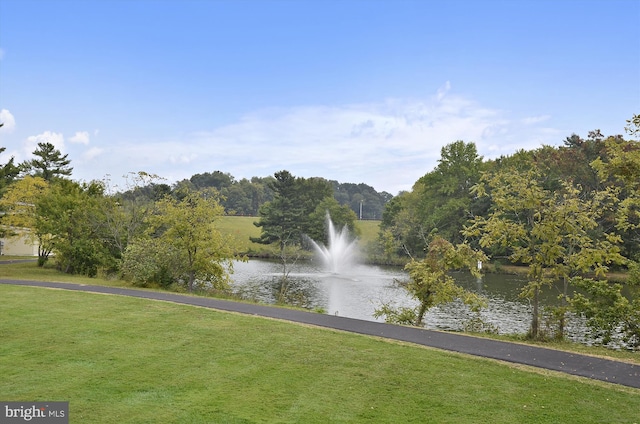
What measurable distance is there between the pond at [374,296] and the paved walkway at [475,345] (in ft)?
10.7

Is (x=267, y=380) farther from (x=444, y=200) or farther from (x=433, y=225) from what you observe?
(x=444, y=200)

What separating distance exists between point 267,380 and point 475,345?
5.31 metres

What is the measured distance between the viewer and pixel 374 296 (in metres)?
27.1

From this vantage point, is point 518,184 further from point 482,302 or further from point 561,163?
point 561,163

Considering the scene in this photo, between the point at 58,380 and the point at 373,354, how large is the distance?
18.2 feet

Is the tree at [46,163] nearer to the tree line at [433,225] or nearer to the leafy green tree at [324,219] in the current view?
the tree line at [433,225]

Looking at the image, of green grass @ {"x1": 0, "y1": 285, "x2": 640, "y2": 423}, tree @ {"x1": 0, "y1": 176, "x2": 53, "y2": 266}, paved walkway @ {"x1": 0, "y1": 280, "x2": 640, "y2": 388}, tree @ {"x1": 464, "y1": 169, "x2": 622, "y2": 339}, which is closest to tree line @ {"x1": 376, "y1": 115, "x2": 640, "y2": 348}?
tree @ {"x1": 464, "y1": 169, "x2": 622, "y2": 339}

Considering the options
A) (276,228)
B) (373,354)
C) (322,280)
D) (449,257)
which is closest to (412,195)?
(276,228)

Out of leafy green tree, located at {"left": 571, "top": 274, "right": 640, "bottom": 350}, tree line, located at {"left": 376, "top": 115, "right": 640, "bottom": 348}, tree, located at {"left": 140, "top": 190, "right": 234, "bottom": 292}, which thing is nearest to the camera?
tree line, located at {"left": 376, "top": 115, "right": 640, "bottom": 348}

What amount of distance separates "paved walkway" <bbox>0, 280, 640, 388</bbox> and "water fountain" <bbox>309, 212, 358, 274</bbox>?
28083mm

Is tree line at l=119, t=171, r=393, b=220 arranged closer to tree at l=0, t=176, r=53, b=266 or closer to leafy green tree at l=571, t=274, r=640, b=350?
tree at l=0, t=176, r=53, b=266

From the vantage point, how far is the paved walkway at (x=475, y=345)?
28.2 ft

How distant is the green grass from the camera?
6137mm

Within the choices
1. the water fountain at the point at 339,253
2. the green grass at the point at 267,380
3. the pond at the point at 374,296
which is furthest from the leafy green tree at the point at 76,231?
the water fountain at the point at 339,253
